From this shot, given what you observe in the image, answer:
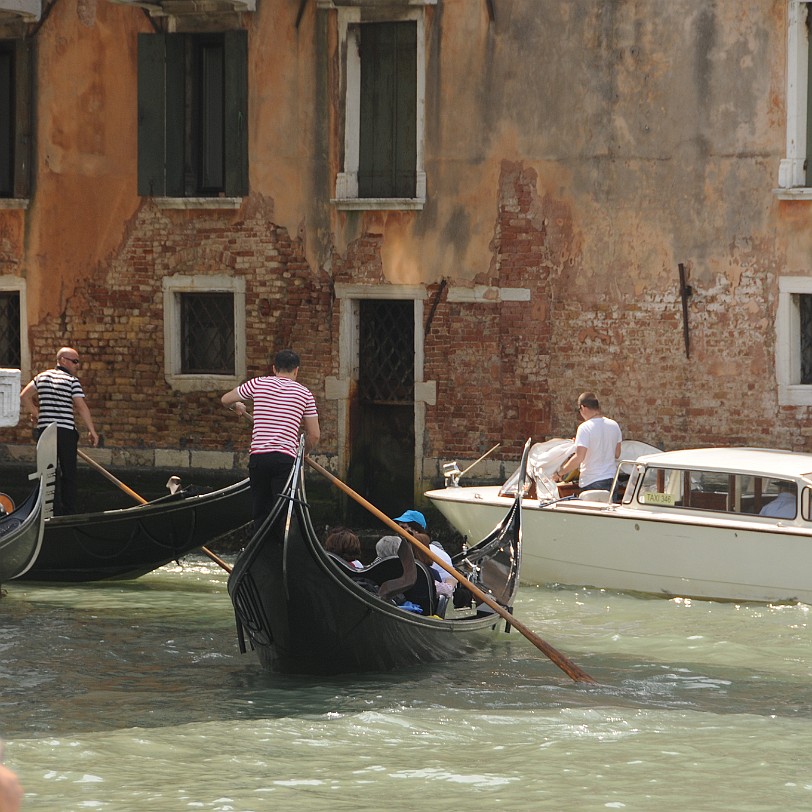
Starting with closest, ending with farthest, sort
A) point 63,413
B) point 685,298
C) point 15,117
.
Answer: point 63,413 → point 685,298 → point 15,117

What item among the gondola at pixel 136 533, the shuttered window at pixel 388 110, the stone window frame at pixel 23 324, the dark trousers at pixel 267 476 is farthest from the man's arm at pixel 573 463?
the stone window frame at pixel 23 324

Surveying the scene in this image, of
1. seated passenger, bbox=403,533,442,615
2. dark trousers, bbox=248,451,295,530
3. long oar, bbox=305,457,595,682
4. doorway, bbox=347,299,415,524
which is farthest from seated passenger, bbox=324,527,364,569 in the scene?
doorway, bbox=347,299,415,524

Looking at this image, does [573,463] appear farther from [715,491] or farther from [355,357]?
[355,357]

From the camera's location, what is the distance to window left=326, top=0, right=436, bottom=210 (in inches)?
436

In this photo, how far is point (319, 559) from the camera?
667cm

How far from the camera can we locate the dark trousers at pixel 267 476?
797cm

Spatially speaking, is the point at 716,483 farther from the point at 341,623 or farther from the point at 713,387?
the point at 341,623

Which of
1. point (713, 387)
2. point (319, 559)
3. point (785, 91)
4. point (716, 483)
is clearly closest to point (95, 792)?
point (319, 559)

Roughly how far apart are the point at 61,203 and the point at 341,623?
20.8 feet

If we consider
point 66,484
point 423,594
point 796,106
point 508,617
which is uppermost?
point 796,106

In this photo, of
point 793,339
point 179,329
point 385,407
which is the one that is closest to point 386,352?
point 385,407

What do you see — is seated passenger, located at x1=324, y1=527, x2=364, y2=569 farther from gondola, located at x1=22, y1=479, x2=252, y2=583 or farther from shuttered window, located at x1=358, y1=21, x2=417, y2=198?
shuttered window, located at x1=358, y1=21, x2=417, y2=198

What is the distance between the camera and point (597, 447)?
9.53 metres

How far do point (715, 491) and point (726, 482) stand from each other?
11 centimetres
